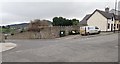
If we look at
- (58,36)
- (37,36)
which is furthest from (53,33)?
(37,36)

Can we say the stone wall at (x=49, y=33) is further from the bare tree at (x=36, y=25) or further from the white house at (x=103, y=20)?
the white house at (x=103, y=20)

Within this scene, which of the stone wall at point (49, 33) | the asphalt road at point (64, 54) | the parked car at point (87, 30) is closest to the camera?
the asphalt road at point (64, 54)

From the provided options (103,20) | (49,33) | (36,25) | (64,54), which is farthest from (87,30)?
(64,54)

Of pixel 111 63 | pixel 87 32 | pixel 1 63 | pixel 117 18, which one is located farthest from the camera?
pixel 117 18

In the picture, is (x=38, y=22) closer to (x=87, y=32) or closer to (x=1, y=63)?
(x=87, y=32)

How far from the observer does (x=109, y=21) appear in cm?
4912

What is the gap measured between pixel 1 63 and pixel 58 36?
2623 cm

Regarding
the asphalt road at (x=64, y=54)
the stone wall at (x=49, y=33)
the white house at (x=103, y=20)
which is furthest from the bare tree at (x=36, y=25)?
the asphalt road at (x=64, y=54)

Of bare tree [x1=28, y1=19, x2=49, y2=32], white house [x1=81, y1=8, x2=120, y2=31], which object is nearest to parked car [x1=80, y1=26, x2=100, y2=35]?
bare tree [x1=28, y1=19, x2=49, y2=32]

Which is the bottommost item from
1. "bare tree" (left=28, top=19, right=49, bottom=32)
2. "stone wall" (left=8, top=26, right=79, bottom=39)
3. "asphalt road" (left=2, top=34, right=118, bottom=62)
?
"asphalt road" (left=2, top=34, right=118, bottom=62)

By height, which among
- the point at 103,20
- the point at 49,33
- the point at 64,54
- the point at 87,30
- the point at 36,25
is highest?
the point at 103,20

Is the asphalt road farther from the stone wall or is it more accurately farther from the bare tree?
the bare tree

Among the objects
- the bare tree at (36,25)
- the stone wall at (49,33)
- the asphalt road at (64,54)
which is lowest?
the asphalt road at (64,54)

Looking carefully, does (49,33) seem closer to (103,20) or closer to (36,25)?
(36,25)
